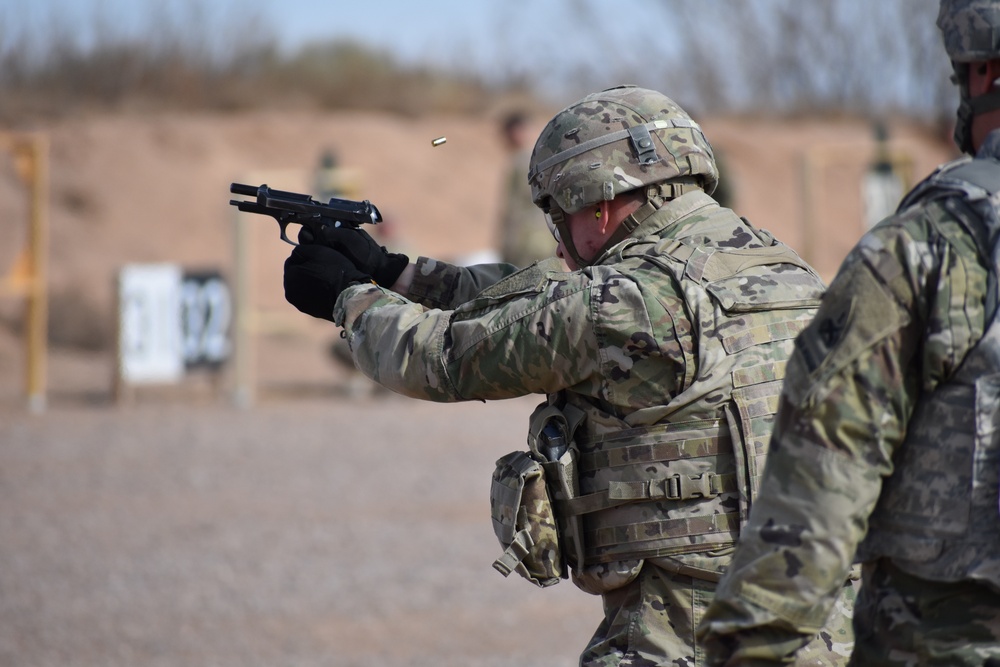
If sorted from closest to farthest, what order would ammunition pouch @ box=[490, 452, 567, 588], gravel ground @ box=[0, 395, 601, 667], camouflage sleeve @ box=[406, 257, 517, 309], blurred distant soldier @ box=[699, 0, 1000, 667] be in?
blurred distant soldier @ box=[699, 0, 1000, 667], ammunition pouch @ box=[490, 452, 567, 588], camouflage sleeve @ box=[406, 257, 517, 309], gravel ground @ box=[0, 395, 601, 667]

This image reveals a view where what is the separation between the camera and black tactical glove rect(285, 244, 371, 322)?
9.00 feet

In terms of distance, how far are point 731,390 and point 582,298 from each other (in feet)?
1.09

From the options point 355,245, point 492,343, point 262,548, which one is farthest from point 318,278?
point 262,548

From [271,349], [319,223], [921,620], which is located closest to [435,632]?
[319,223]

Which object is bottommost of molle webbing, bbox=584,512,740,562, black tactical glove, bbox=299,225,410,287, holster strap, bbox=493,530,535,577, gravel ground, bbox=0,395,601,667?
gravel ground, bbox=0,395,601,667

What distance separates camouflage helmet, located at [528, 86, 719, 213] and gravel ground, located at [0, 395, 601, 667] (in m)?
2.87

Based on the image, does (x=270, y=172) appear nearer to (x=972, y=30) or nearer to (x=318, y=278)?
(x=318, y=278)

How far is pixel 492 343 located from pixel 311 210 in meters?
0.65

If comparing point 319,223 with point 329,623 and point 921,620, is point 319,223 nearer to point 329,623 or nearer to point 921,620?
point 921,620

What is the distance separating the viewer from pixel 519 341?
243 cm

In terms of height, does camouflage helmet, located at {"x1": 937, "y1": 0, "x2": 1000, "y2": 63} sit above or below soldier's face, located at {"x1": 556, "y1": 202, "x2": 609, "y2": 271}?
above

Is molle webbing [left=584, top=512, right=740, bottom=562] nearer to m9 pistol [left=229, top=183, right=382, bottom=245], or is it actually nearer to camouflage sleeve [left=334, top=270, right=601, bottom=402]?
camouflage sleeve [left=334, top=270, right=601, bottom=402]

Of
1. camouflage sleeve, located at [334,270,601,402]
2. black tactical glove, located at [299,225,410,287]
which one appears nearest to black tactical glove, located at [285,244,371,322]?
black tactical glove, located at [299,225,410,287]

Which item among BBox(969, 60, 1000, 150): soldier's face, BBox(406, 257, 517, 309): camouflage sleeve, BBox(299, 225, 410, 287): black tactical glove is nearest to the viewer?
BBox(969, 60, 1000, 150): soldier's face
